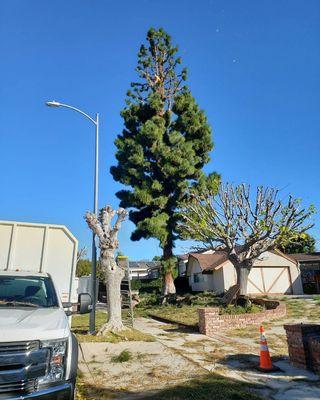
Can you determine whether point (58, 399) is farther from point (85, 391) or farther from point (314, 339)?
point (314, 339)

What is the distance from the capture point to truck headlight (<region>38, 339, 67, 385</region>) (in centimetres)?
366

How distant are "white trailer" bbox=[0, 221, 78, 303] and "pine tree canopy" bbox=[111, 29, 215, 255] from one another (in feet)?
53.2

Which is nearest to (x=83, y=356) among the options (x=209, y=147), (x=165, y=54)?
(x=209, y=147)

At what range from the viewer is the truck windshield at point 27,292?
504 centimetres

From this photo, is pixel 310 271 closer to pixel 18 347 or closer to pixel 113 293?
pixel 113 293

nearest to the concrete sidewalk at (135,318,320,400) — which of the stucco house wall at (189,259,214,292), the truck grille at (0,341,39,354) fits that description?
the truck grille at (0,341,39,354)

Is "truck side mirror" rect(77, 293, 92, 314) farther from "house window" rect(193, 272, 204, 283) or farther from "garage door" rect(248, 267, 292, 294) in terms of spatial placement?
"house window" rect(193, 272, 204, 283)

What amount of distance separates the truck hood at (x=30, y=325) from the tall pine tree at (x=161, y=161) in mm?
19626

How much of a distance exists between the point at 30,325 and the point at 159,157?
2235 cm

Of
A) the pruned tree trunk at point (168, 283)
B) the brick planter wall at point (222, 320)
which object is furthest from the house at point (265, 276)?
the brick planter wall at point (222, 320)

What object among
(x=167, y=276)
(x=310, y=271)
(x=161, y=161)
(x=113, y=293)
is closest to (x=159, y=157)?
(x=161, y=161)

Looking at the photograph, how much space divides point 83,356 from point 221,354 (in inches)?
130

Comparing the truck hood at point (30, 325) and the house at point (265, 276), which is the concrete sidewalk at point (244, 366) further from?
the house at point (265, 276)

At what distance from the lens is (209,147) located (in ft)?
89.4
